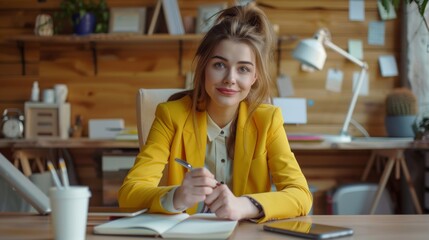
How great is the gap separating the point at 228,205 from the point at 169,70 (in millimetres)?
2397

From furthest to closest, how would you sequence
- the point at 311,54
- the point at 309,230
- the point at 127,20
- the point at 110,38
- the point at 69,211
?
the point at 127,20
the point at 110,38
the point at 311,54
the point at 309,230
the point at 69,211

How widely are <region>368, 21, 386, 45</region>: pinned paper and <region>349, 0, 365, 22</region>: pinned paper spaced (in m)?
0.09

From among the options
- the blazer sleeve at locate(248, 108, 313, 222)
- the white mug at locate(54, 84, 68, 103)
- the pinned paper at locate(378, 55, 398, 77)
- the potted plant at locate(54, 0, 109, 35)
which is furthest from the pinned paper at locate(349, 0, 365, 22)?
the blazer sleeve at locate(248, 108, 313, 222)

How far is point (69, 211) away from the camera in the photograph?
834 mm

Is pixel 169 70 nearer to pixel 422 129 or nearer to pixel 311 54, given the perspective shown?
pixel 311 54

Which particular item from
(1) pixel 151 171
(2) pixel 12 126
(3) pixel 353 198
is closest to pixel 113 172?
(2) pixel 12 126

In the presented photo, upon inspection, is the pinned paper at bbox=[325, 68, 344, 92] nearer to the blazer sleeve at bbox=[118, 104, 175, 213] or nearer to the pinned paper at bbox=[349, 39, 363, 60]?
the pinned paper at bbox=[349, 39, 363, 60]

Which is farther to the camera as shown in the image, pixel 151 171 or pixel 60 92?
pixel 60 92

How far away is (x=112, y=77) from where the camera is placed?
135 inches

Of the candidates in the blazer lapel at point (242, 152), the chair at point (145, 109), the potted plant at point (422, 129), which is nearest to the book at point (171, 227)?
the blazer lapel at point (242, 152)

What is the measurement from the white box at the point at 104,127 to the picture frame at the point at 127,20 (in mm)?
543

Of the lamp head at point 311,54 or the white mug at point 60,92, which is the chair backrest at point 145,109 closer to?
the lamp head at point 311,54

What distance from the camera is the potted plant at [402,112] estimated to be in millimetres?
3104

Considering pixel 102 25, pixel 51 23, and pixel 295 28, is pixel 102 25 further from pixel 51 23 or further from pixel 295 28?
pixel 295 28
